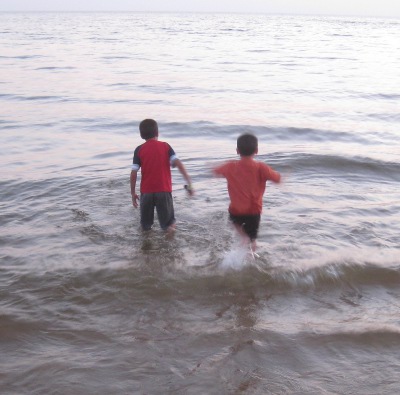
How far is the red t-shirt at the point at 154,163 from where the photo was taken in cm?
610

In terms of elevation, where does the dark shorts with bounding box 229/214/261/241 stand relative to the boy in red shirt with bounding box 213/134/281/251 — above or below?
below

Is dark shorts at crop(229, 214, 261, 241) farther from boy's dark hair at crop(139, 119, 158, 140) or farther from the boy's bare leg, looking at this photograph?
boy's dark hair at crop(139, 119, 158, 140)

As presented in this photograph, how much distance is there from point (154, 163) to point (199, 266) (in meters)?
1.18

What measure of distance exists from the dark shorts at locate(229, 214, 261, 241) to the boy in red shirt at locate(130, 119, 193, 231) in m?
0.70

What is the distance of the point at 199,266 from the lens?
19.1ft

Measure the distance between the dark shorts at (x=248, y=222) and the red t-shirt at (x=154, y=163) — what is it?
898 mm

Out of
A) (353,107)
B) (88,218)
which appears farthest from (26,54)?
(88,218)

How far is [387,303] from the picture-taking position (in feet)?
16.6

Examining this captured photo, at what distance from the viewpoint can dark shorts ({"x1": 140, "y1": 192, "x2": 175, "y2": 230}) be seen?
6.30 metres

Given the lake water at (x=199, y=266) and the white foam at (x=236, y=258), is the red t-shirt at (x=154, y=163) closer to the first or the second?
the lake water at (x=199, y=266)

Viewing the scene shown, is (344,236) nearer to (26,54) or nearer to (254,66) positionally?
(254,66)

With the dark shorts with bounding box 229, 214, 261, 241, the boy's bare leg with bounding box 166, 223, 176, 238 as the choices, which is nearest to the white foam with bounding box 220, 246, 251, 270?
the dark shorts with bounding box 229, 214, 261, 241

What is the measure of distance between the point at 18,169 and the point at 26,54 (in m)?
22.0

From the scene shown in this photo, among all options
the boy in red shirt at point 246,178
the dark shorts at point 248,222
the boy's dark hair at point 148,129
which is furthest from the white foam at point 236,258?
the boy's dark hair at point 148,129
